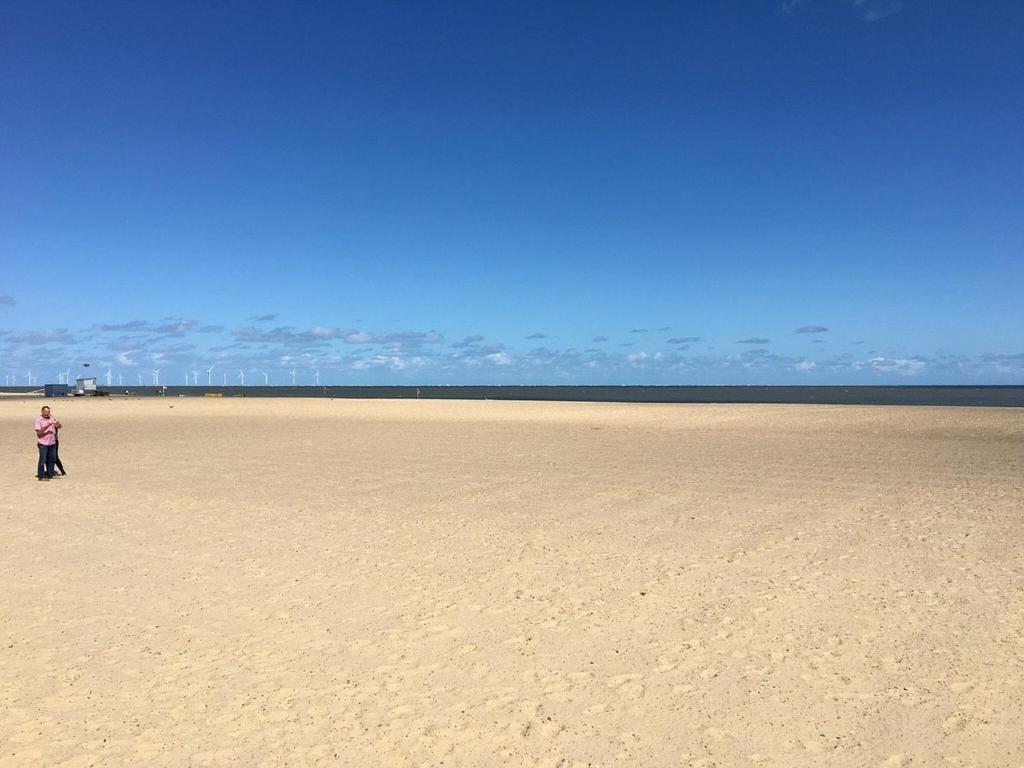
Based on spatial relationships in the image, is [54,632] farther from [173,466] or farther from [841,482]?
[841,482]

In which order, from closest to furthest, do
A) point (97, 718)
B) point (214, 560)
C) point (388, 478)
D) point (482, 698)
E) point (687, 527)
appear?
1. point (97, 718)
2. point (482, 698)
3. point (214, 560)
4. point (687, 527)
5. point (388, 478)

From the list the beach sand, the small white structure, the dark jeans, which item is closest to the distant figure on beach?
the dark jeans

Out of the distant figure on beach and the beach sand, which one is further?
the distant figure on beach

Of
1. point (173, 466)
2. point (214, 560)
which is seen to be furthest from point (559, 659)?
point (173, 466)

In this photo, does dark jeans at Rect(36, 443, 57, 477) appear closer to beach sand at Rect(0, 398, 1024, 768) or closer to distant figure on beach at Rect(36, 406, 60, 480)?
distant figure on beach at Rect(36, 406, 60, 480)

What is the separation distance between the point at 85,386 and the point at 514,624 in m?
105

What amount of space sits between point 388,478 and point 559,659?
12.5m

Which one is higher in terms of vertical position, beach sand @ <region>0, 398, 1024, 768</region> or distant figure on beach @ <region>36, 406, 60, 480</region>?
distant figure on beach @ <region>36, 406, 60, 480</region>

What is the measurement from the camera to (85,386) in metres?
96.1

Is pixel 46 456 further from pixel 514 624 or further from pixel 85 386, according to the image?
pixel 85 386

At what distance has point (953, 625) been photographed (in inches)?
300

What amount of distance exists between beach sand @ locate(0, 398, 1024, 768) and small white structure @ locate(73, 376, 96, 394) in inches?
3509

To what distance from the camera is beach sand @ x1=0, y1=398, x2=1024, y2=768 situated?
17.8ft

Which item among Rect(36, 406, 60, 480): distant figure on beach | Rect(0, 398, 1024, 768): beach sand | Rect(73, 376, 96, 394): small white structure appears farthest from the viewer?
Rect(73, 376, 96, 394): small white structure
